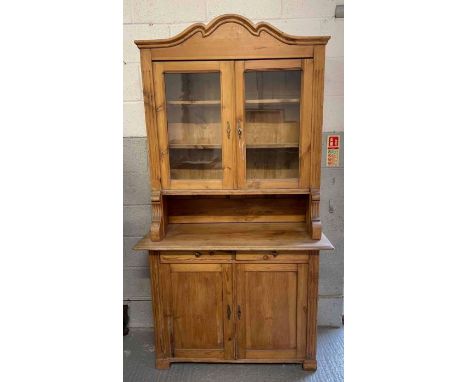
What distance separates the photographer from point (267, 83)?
1.58m

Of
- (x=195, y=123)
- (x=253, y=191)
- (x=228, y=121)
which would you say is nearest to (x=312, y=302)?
(x=253, y=191)

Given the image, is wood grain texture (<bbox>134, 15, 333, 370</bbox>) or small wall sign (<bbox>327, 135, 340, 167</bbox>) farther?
small wall sign (<bbox>327, 135, 340, 167</bbox>)

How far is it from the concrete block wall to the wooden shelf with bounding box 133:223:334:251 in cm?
35

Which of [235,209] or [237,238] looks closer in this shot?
[237,238]

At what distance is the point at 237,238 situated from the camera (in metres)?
1.62

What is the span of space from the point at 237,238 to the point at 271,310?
42 centimetres

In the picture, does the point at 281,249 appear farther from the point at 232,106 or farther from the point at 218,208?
the point at 232,106

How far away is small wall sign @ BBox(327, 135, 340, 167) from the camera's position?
6.20 feet

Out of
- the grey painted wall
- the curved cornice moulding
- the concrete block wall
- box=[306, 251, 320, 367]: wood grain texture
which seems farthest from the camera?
the grey painted wall

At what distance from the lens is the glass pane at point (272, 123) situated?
1.58m

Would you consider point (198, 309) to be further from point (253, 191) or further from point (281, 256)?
point (253, 191)

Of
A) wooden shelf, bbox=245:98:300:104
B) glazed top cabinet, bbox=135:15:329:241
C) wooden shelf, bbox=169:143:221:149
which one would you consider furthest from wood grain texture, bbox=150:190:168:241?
wooden shelf, bbox=245:98:300:104

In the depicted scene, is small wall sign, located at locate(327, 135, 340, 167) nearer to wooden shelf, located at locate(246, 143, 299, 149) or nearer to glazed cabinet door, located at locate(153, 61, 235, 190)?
wooden shelf, located at locate(246, 143, 299, 149)

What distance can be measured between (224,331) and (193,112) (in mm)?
1204
